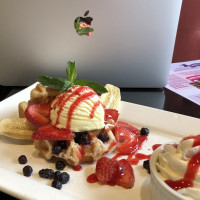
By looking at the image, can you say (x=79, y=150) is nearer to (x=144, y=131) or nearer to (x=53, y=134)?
(x=53, y=134)

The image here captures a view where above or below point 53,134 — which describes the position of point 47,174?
below

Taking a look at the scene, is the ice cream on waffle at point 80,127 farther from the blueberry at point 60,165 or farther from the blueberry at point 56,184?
the blueberry at point 56,184

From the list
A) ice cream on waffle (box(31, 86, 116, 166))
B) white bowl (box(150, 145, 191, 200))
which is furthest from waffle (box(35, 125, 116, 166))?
white bowl (box(150, 145, 191, 200))

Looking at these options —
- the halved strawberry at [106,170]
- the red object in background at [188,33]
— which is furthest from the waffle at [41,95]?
the red object in background at [188,33]

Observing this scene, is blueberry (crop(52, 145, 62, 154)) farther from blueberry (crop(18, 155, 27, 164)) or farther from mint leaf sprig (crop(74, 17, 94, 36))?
mint leaf sprig (crop(74, 17, 94, 36))

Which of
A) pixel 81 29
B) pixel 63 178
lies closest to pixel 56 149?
pixel 63 178

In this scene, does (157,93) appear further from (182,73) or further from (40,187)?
(40,187)

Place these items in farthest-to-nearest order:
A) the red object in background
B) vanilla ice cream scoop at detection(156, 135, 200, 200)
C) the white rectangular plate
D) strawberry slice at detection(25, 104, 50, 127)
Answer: the red object in background < strawberry slice at detection(25, 104, 50, 127) < the white rectangular plate < vanilla ice cream scoop at detection(156, 135, 200, 200)
